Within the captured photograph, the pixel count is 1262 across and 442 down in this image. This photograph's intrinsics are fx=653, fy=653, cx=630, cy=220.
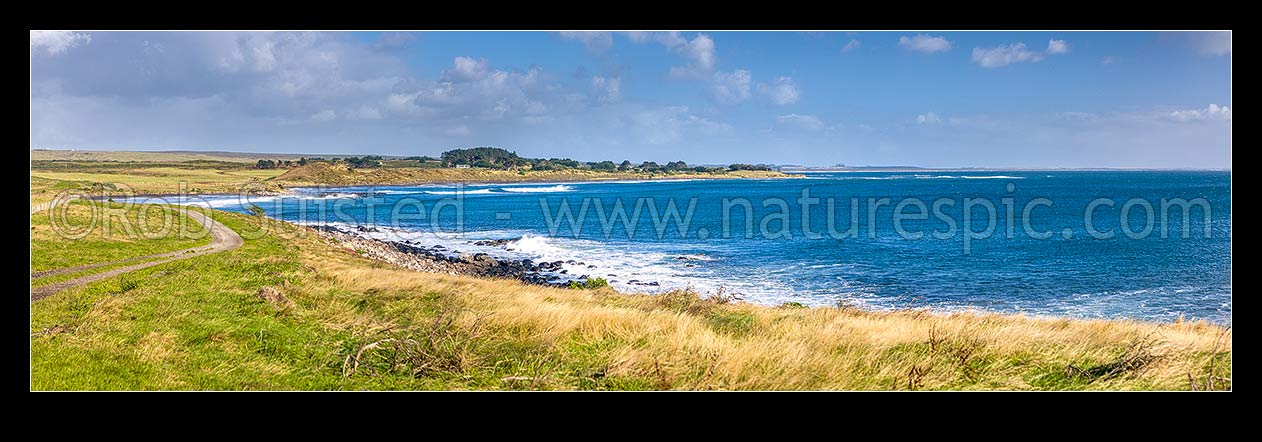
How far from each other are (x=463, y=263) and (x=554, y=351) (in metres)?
28.1

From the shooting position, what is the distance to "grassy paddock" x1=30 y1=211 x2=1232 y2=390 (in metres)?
8.35

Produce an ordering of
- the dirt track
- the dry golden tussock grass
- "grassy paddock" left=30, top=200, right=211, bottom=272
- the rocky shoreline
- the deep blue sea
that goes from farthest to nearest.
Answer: the rocky shoreline
the deep blue sea
"grassy paddock" left=30, top=200, right=211, bottom=272
the dirt track
the dry golden tussock grass

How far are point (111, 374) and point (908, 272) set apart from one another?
3598 centimetres

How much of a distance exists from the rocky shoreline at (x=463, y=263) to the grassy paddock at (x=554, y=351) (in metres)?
18.8

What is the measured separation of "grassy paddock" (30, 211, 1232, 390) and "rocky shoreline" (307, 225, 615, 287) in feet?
61.7

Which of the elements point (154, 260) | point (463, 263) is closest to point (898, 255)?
point (463, 263)

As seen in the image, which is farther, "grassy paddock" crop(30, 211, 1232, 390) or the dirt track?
the dirt track

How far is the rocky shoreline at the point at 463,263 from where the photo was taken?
33219 mm

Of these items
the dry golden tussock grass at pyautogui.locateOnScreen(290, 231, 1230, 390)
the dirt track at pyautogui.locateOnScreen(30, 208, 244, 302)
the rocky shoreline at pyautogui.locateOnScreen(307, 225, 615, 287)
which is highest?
the dirt track at pyautogui.locateOnScreen(30, 208, 244, 302)

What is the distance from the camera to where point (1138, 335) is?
1105 cm

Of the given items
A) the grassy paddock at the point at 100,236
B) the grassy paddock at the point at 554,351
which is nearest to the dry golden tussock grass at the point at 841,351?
the grassy paddock at the point at 554,351

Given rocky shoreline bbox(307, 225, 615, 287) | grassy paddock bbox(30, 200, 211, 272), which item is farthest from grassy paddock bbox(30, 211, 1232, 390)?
rocky shoreline bbox(307, 225, 615, 287)

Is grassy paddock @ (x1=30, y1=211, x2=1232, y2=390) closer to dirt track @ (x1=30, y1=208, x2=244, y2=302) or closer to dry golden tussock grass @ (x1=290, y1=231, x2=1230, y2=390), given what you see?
dry golden tussock grass @ (x1=290, y1=231, x2=1230, y2=390)
